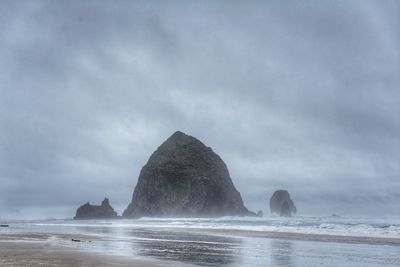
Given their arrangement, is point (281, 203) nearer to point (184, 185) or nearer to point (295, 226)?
point (184, 185)

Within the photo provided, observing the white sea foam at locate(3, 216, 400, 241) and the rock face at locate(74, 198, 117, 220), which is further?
the rock face at locate(74, 198, 117, 220)

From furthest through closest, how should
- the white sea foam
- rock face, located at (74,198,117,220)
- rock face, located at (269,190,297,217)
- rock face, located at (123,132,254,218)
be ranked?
rock face, located at (269,190,297,217) < rock face, located at (74,198,117,220) < rock face, located at (123,132,254,218) < the white sea foam

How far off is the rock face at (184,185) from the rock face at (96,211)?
10.9 meters

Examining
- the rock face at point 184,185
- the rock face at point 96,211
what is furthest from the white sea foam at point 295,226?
the rock face at point 96,211

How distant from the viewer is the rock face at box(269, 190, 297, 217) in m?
160

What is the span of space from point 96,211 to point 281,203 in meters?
74.9

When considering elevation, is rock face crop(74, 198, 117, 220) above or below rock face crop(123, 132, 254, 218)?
below

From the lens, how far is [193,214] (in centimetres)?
11688

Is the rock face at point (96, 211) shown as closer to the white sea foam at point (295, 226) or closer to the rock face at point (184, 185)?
the rock face at point (184, 185)

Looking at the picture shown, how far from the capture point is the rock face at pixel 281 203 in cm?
16000

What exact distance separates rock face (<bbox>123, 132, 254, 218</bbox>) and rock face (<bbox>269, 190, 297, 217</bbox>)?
32.4 metres

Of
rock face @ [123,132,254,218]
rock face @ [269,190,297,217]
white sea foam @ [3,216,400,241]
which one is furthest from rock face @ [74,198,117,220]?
white sea foam @ [3,216,400,241]

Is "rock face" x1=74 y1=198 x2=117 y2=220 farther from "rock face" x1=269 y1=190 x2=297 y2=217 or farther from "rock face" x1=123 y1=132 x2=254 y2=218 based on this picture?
"rock face" x1=269 y1=190 x2=297 y2=217

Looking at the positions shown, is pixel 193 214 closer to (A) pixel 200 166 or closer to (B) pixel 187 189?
(B) pixel 187 189
